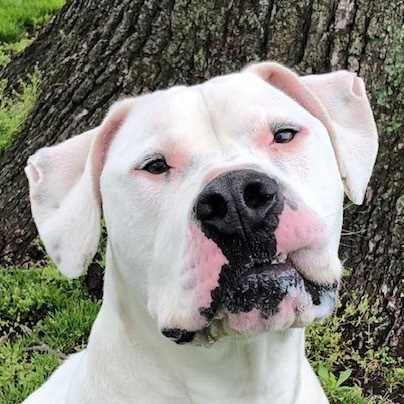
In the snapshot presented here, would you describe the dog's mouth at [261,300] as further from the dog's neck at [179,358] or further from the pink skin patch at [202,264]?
the dog's neck at [179,358]

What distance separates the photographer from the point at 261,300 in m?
2.39

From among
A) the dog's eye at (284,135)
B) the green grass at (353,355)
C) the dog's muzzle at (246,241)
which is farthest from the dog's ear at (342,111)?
the green grass at (353,355)

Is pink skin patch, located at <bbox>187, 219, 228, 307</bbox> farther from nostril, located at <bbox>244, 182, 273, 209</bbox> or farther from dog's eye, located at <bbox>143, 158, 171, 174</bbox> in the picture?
dog's eye, located at <bbox>143, 158, 171, 174</bbox>

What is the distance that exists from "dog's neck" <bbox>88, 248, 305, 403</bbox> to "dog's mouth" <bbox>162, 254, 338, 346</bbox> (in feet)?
1.20

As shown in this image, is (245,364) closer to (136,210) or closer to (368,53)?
(136,210)

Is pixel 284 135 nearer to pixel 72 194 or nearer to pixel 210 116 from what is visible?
pixel 210 116

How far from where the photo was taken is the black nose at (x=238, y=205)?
2.28 metres

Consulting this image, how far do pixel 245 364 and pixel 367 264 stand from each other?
169cm

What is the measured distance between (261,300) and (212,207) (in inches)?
12.1

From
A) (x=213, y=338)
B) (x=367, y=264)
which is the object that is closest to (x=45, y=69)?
(x=367, y=264)

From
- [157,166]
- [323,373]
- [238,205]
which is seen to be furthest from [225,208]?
[323,373]

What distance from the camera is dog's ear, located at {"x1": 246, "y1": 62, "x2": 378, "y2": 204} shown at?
294 cm

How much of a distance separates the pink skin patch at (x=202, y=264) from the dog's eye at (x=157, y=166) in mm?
372

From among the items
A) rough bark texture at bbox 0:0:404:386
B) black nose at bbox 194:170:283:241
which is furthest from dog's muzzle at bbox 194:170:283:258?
rough bark texture at bbox 0:0:404:386
